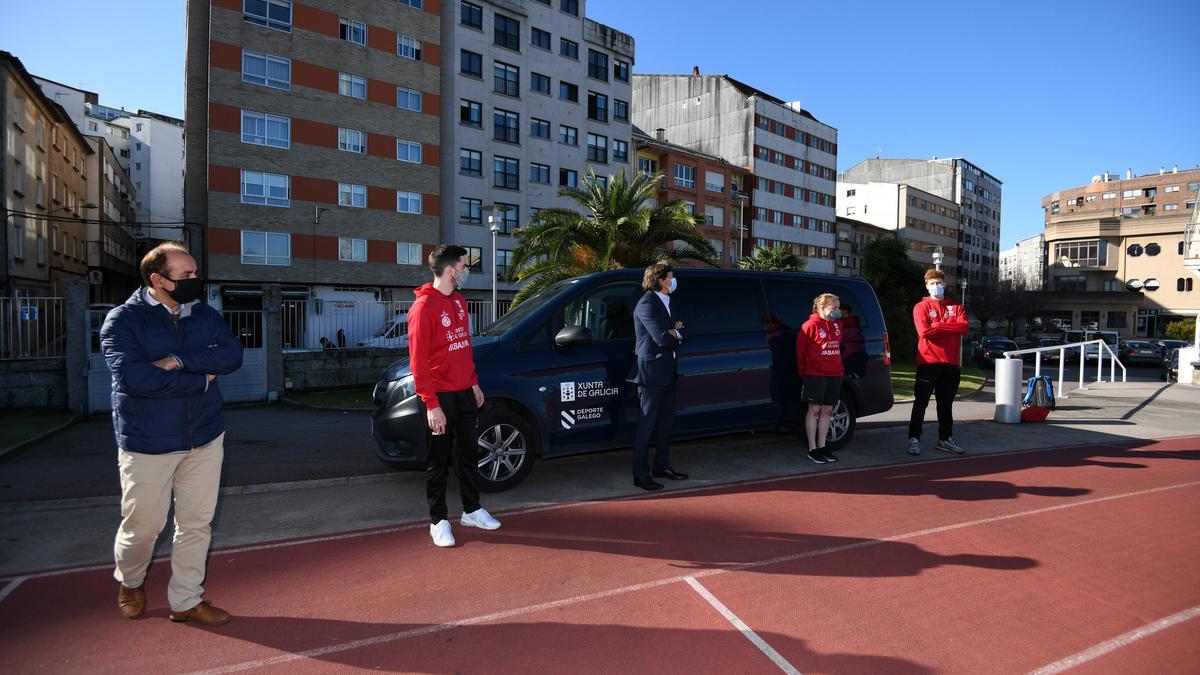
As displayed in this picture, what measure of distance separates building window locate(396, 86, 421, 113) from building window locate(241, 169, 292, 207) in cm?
780

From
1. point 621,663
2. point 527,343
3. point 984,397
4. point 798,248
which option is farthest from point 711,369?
point 798,248

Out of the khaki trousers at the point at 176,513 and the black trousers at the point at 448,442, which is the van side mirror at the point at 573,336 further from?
the khaki trousers at the point at 176,513

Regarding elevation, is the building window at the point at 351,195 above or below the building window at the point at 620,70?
below

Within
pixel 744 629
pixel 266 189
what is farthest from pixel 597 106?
pixel 744 629

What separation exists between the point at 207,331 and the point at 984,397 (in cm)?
1651

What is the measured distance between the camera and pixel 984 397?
1541 cm

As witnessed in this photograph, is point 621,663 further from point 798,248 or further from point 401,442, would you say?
point 798,248

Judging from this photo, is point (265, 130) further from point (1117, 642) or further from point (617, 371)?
point (1117, 642)

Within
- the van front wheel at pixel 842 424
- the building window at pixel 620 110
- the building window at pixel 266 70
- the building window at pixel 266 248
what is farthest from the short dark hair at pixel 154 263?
the building window at pixel 620 110

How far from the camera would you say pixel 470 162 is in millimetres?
39812

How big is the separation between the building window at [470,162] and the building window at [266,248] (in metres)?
11.1

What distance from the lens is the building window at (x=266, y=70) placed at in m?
31.7

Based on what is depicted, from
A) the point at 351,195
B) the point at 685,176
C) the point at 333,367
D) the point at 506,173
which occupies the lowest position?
the point at 333,367

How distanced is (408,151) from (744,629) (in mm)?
37609
